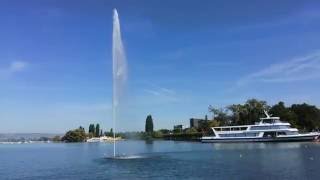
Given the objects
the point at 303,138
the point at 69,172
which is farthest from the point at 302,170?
the point at 303,138

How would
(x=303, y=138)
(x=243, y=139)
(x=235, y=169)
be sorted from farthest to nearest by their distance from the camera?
(x=243, y=139) → (x=303, y=138) → (x=235, y=169)

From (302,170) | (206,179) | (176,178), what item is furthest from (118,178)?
(302,170)

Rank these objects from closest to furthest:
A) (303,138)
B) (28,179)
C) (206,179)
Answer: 1. (206,179)
2. (28,179)
3. (303,138)

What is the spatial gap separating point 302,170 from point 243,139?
131 meters

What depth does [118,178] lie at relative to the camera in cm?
5703

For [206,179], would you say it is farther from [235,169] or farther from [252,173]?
[235,169]

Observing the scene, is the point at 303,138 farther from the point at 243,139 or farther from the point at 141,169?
the point at 141,169

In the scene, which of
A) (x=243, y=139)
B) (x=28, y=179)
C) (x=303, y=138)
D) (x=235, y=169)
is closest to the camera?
(x=28, y=179)

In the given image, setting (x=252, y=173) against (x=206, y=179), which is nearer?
(x=206, y=179)

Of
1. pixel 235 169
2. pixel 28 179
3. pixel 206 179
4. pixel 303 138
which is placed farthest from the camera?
pixel 303 138

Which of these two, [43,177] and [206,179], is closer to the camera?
[206,179]

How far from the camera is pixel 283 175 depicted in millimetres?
57375

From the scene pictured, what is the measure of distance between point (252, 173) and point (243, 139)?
134556mm

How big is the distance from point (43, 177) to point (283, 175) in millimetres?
30134
